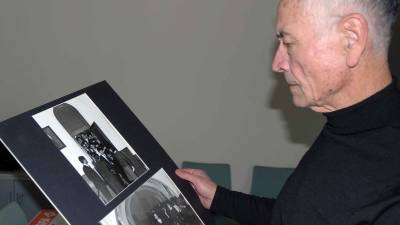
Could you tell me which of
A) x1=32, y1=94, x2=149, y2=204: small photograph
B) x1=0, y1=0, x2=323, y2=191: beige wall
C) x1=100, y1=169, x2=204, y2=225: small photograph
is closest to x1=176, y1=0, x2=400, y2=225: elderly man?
Result: x1=100, y1=169, x2=204, y2=225: small photograph

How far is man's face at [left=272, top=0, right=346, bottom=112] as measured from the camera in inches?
38.5

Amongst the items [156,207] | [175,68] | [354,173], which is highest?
[175,68]

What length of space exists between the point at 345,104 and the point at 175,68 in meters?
2.46

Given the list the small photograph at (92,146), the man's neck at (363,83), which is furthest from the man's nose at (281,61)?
the small photograph at (92,146)

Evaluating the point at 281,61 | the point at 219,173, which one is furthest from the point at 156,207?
the point at 219,173

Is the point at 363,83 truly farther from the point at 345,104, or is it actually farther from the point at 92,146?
the point at 92,146

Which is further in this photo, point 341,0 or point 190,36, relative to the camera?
point 190,36

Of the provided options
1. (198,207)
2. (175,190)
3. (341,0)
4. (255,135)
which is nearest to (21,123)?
(175,190)

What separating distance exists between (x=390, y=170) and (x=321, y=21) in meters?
0.38

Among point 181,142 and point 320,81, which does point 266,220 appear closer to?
point 320,81

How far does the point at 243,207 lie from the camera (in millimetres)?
1530

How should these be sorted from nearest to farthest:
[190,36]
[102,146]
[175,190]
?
[102,146]
[175,190]
[190,36]

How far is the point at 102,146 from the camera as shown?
1.25 meters

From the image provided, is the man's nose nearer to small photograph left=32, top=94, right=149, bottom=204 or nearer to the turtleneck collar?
the turtleneck collar
